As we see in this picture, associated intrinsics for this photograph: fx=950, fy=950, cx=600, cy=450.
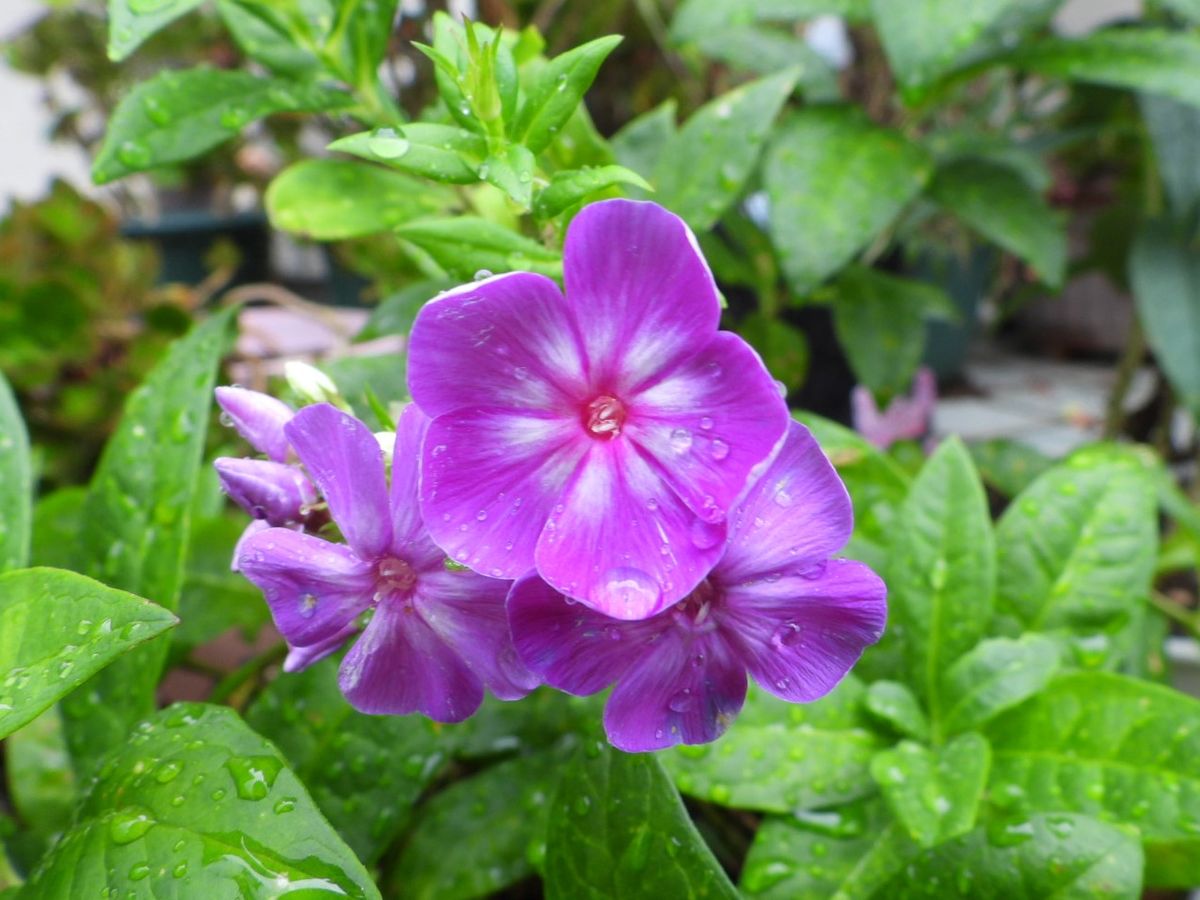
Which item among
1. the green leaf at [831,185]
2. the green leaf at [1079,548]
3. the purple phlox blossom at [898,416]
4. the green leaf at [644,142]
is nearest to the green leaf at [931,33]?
the green leaf at [831,185]

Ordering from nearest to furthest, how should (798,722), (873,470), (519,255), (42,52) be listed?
(519,255) < (798,722) < (873,470) < (42,52)

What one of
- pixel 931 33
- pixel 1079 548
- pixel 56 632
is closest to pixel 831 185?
pixel 931 33

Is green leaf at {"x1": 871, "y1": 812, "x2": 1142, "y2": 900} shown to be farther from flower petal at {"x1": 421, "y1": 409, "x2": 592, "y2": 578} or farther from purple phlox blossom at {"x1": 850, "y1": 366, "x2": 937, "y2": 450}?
purple phlox blossom at {"x1": 850, "y1": 366, "x2": 937, "y2": 450}

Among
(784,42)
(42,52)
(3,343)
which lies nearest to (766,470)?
(784,42)

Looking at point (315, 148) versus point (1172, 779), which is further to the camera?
point (315, 148)

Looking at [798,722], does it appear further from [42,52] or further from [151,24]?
[42,52]

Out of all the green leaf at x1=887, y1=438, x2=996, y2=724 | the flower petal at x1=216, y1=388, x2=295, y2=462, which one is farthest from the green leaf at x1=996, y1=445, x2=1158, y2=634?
the flower petal at x1=216, y1=388, x2=295, y2=462

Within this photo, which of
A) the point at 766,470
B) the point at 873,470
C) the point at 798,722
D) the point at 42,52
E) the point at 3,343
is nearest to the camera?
the point at 766,470
